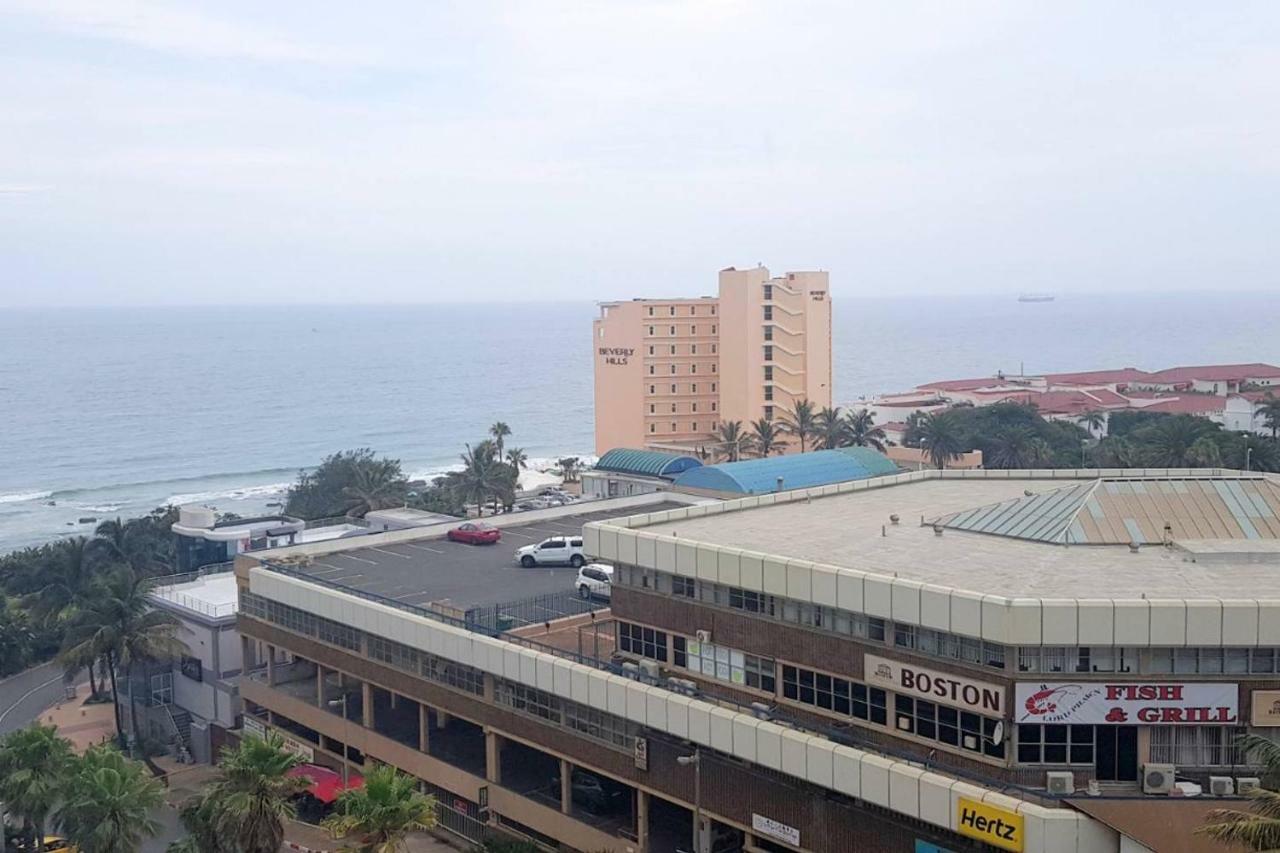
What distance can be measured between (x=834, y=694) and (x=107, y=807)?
1768 centimetres

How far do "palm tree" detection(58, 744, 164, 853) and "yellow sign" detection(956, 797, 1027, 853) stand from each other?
19.7 m

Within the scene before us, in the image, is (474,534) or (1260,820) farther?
(474,534)

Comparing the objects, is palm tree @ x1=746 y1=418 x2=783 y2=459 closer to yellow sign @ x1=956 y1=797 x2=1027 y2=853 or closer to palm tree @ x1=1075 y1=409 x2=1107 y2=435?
→ palm tree @ x1=1075 y1=409 x2=1107 y2=435

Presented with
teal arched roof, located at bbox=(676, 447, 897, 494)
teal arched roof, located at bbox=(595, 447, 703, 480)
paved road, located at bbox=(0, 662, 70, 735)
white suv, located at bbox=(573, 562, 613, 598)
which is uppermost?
teal arched roof, located at bbox=(676, 447, 897, 494)

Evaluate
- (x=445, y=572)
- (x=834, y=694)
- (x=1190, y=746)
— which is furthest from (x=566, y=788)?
(x=1190, y=746)

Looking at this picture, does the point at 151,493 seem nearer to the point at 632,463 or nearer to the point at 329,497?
the point at 329,497

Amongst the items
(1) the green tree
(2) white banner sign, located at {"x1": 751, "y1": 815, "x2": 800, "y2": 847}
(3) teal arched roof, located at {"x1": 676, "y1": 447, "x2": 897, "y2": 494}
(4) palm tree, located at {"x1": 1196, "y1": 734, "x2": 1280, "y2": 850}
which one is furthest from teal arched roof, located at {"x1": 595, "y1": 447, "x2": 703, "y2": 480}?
(4) palm tree, located at {"x1": 1196, "y1": 734, "x2": 1280, "y2": 850}

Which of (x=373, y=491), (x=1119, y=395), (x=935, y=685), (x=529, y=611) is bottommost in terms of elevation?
(x=373, y=491)

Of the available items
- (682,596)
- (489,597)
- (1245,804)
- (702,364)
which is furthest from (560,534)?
(702,364)

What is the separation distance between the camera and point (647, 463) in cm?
8094

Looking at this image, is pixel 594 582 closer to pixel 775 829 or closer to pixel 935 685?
pixel 775 829

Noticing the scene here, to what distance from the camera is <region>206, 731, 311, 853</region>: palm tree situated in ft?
94.8

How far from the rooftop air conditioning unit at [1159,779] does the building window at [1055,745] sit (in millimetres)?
1198

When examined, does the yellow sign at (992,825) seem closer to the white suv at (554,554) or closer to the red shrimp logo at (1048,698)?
the red shrimp logo at (1048,698)
